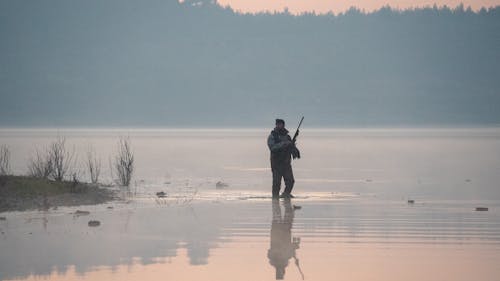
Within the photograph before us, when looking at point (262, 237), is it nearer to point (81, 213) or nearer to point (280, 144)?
point (81, 213)

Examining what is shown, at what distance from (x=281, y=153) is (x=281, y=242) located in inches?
279

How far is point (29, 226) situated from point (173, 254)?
3.77m

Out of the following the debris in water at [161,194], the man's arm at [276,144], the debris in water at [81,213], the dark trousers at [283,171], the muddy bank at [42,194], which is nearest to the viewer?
the debris in water at [81,213]

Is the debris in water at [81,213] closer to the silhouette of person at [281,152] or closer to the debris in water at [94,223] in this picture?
the debris in water at [94,223]

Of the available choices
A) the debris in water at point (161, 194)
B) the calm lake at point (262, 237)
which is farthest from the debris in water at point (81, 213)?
the debris in water at point (161, 194)

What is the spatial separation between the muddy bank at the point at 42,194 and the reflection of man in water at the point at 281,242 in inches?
154

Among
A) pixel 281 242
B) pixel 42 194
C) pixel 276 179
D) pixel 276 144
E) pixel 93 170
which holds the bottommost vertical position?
pixel 281 242

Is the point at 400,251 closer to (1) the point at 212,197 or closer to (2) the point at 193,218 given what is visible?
(2) the point at 193,218

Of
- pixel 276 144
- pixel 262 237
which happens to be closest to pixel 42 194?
pixel 276 144

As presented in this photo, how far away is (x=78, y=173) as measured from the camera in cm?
3359

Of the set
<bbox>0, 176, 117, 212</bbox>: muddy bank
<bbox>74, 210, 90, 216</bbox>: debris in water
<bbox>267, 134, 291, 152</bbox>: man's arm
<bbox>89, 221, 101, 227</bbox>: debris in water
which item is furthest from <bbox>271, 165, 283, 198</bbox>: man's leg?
<bbox>89, 221, 101, 227</bbox>: debris in water

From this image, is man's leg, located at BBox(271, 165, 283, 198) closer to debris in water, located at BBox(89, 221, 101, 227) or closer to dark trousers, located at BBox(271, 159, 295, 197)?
dark trousers, located at BBox(271, 159, 295, 197)

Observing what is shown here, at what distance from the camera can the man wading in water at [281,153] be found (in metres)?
21.0

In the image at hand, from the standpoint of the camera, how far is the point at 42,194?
20625 millimetres
